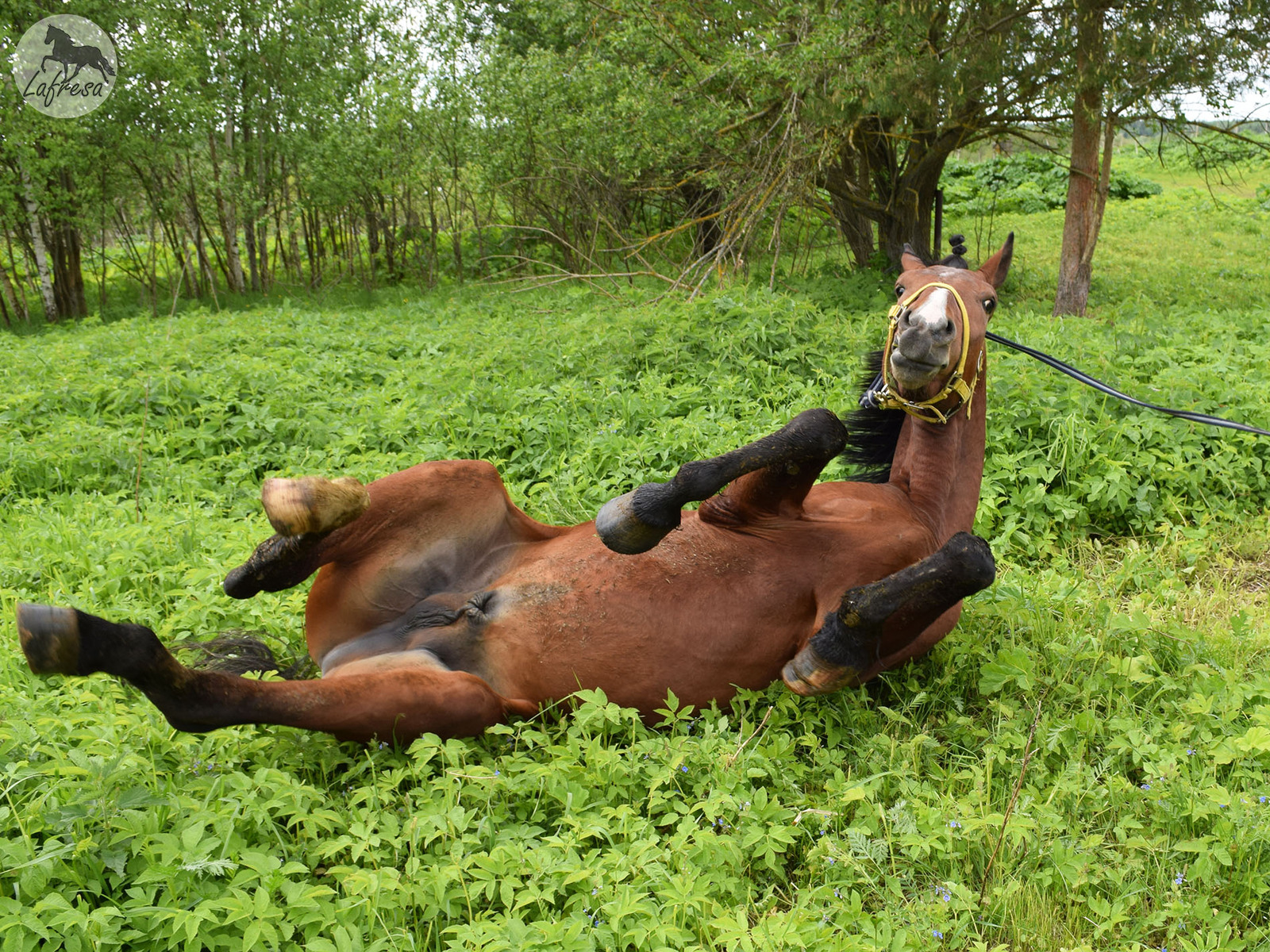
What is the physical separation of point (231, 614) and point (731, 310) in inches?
200

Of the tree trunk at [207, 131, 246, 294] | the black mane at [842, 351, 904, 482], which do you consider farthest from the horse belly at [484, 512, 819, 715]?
the tree trunk at [207, 131, 246, 294]

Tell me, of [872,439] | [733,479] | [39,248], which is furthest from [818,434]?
[39,248]

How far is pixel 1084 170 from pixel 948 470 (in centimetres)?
851

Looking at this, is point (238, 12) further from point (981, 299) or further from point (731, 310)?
point (981, 299)

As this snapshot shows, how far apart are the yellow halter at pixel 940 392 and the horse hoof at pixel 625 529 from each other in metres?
0.92

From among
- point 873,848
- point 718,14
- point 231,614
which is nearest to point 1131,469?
point 873,848


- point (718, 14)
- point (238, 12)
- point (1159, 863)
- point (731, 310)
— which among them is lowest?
point (1159, 863)

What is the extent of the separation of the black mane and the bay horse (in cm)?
27

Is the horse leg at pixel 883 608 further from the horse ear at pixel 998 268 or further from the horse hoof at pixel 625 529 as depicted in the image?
the horse ear at pixel 998 268

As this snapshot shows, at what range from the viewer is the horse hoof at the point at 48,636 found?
2.09 m

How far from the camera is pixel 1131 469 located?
4977mm

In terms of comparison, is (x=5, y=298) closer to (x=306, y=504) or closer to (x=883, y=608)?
(x=306, y=504)

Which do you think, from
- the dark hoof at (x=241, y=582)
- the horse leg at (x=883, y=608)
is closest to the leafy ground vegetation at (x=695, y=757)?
the horse leg at (x=883, y=608)

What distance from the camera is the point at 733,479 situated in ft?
9.35
